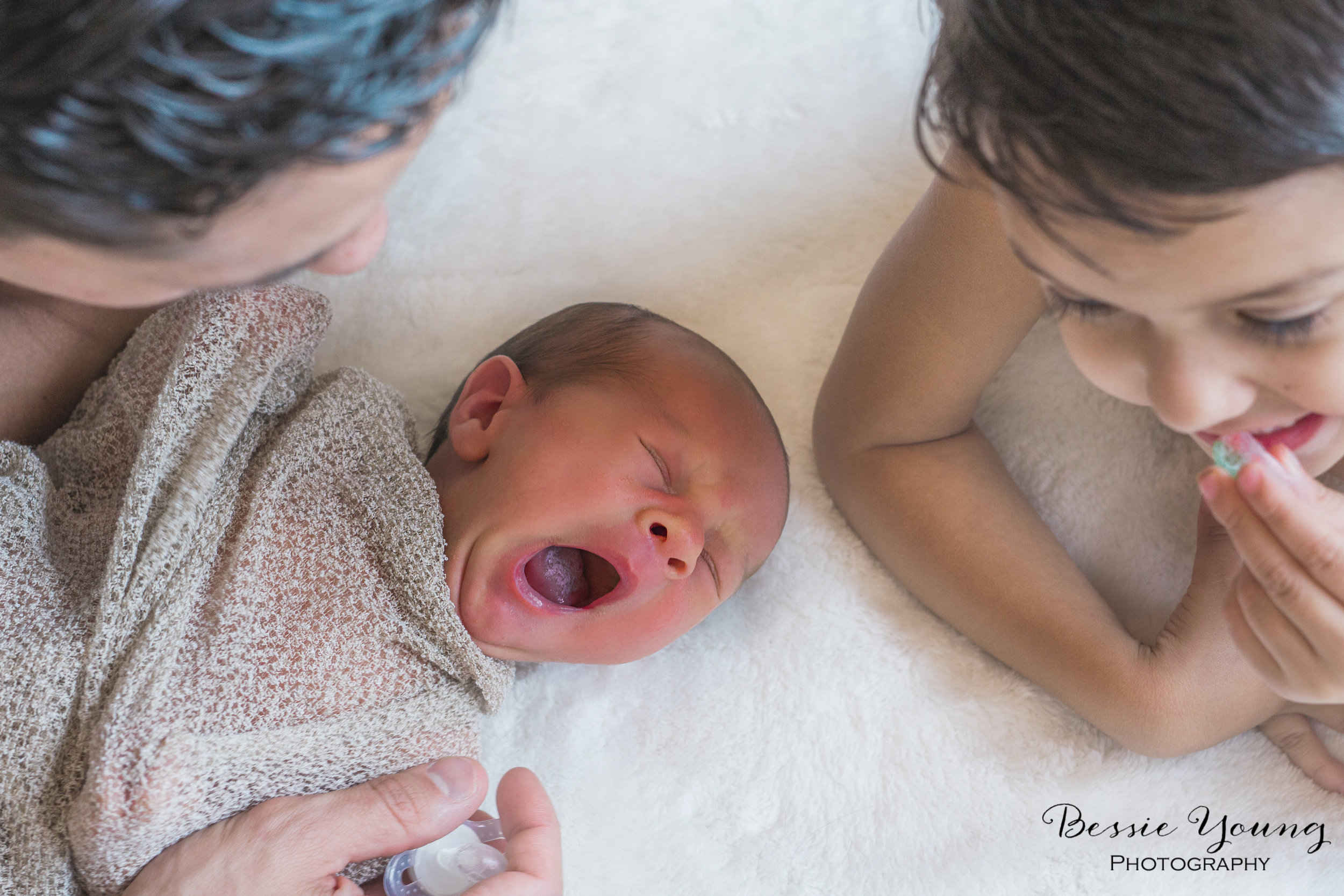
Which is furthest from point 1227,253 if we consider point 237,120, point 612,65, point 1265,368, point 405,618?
point 612,65

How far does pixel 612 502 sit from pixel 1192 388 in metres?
0.59

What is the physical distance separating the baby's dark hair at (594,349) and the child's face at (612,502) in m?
0.02

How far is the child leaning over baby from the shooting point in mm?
1003

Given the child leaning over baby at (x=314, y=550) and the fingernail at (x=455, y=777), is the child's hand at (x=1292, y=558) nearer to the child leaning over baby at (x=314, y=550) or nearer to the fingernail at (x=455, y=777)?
the child leaning over baby at (x=314, y=550)

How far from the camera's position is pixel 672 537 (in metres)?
1.13

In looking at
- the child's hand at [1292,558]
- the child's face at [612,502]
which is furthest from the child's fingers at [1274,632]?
the child's face at [612,502]

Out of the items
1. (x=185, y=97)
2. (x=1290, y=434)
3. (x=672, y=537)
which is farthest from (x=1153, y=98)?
(x=672, y=537)

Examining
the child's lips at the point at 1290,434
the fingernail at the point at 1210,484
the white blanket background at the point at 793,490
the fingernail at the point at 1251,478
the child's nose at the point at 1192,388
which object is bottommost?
the white blanket background at the point at 793,490

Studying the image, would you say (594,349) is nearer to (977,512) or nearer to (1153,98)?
(977,512)

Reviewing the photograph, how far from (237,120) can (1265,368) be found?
691 mm

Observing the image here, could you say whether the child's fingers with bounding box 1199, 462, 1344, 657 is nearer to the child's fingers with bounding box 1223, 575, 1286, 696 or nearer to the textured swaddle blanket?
the child's fingers with bounding box 1223, 575, 1286, 696

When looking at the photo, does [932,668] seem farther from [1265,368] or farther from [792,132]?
[792,132]

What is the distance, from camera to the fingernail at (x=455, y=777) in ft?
3.50

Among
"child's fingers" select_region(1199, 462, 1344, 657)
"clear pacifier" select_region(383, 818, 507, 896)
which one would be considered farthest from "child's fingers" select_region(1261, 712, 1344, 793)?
"clear pacifier" select_region(383, 818, 507, 896)
